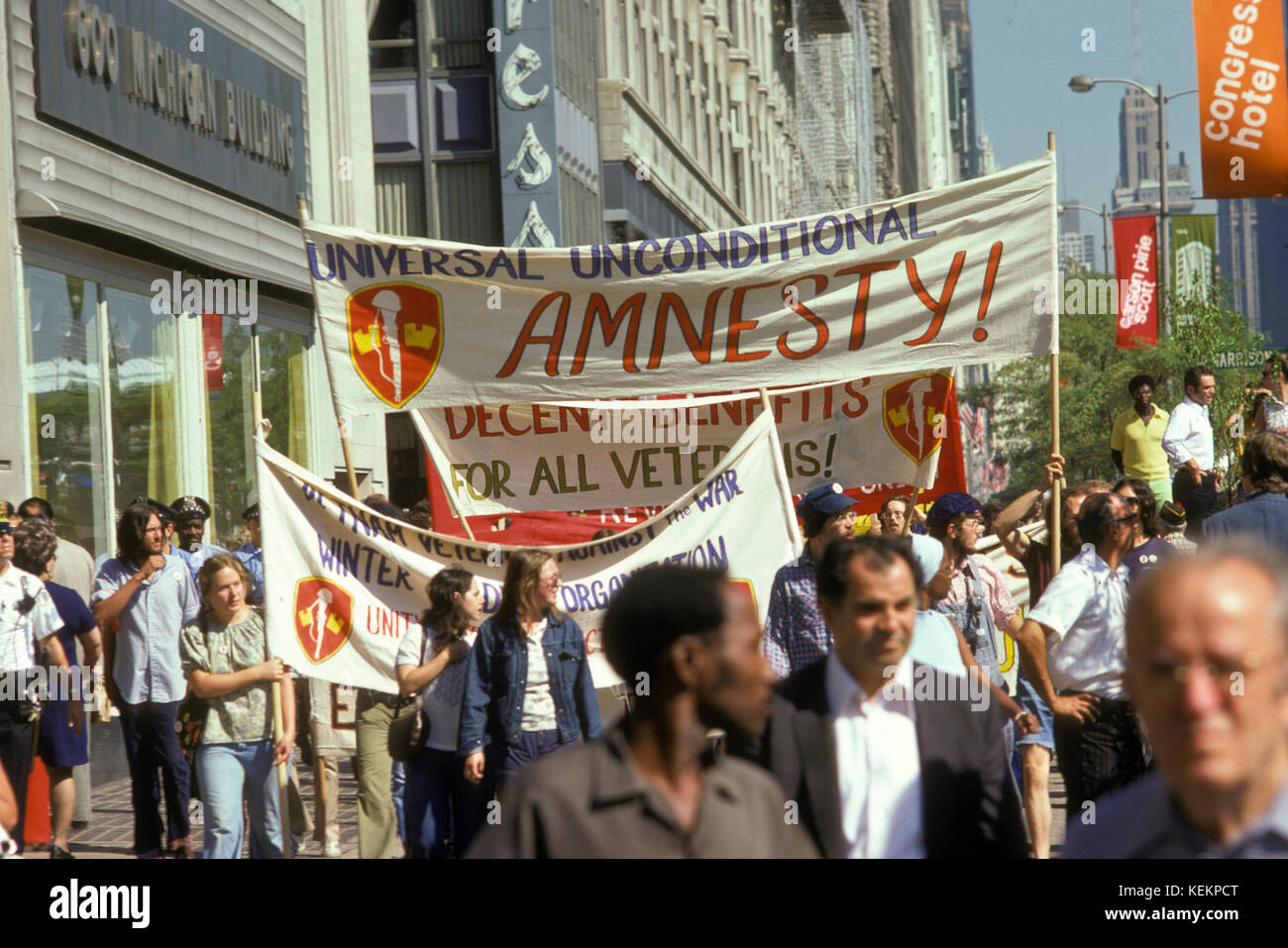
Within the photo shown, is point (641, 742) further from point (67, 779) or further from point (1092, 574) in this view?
point (67, 779)

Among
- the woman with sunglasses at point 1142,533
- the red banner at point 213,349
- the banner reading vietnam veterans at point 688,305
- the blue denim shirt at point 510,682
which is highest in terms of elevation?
the red banner at point 213,349

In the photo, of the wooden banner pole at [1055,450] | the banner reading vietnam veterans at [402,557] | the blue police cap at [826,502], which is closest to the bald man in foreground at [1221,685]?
the blue police cap at [826,502]

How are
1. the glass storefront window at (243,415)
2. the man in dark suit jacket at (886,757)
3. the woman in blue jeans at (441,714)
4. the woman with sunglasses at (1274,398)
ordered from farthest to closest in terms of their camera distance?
the glass storefront window at (243,415), the woman with sunglasses at (1274,398), the woman in blue jeans at (441,714), the man in dark suit jacket at (886,757)

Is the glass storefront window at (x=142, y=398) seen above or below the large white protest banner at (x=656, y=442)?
above

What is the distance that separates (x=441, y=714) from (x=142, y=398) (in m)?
7.82

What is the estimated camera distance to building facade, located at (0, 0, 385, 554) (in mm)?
12156

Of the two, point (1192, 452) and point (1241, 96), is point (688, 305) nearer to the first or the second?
point (1192, 452)

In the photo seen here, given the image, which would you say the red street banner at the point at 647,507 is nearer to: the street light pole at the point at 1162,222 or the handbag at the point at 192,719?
the handbag at the point at 192,719

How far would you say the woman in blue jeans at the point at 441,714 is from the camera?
23.8 ft

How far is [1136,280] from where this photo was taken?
27781mm

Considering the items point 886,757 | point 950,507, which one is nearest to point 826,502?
point 950,507

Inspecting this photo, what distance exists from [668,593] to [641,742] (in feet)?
0.95

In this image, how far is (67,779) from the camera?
28.3 ft

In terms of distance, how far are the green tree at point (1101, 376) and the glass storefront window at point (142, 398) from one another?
13.3m
